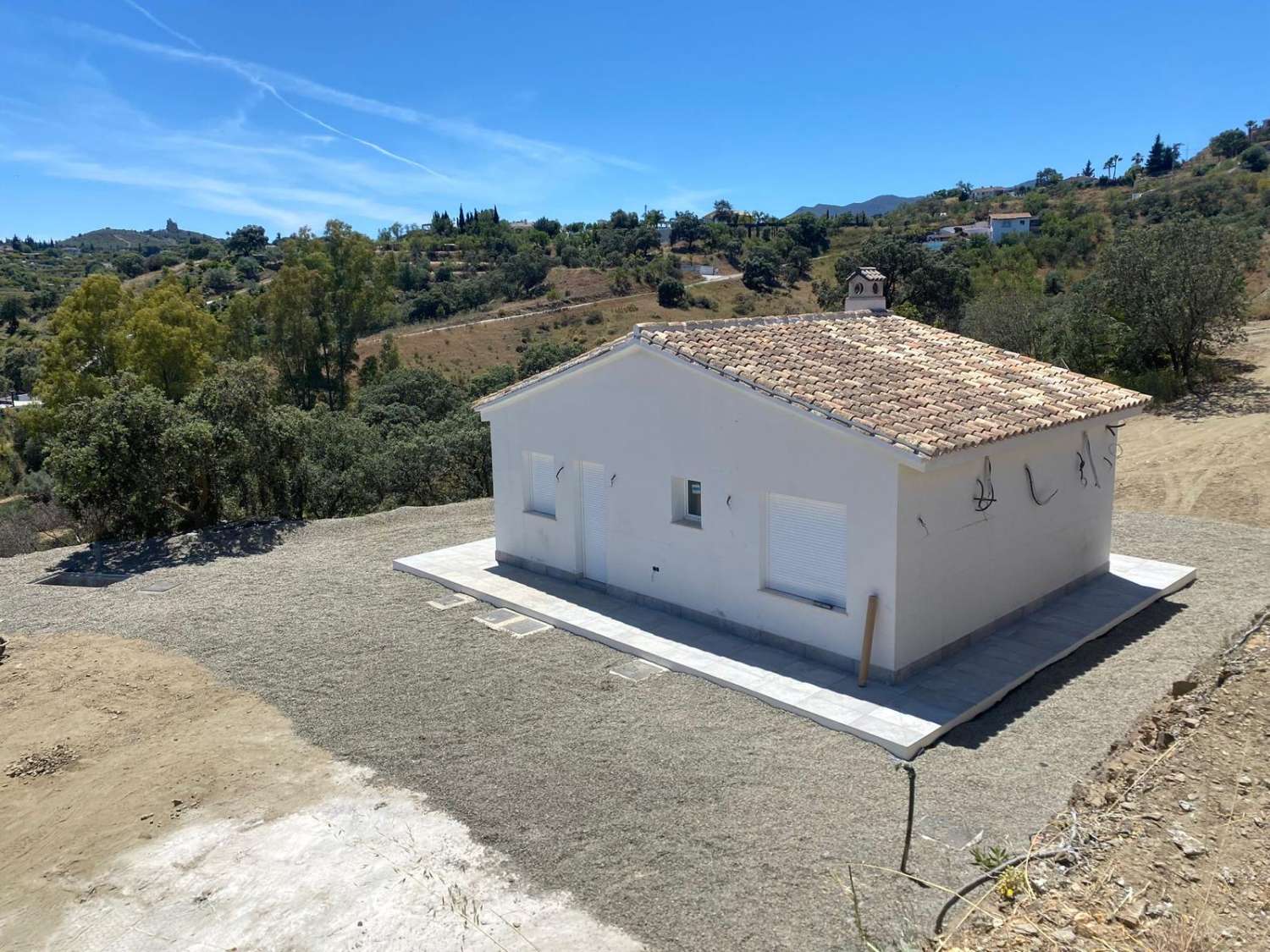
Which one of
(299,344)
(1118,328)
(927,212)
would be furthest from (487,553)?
(927,212)

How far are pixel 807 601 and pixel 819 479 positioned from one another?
1.53m

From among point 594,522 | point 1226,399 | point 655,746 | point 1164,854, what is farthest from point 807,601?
point 1226,399

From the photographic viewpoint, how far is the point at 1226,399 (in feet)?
80.8

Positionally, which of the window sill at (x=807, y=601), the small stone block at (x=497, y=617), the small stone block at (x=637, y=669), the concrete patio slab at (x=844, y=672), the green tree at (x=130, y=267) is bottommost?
the small stone block at (x=497, y=617)

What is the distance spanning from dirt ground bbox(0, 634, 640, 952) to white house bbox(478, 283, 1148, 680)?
16.8ft

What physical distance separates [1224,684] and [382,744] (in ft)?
26.5

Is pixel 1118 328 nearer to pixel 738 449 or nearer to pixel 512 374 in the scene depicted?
pixel 738 449

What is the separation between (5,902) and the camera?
21.9 feet

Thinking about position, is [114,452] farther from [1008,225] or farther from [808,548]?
[1008,225]

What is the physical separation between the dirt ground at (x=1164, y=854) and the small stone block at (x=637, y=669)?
15.5 ft

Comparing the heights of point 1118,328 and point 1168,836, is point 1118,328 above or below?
above

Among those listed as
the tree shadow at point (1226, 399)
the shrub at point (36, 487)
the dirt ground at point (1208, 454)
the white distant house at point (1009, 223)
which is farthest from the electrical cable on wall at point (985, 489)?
the white distant house at point (1009, 223)

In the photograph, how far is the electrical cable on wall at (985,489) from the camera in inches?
411

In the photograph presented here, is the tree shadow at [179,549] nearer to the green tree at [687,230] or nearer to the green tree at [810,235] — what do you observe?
the green tree at [810,235]
